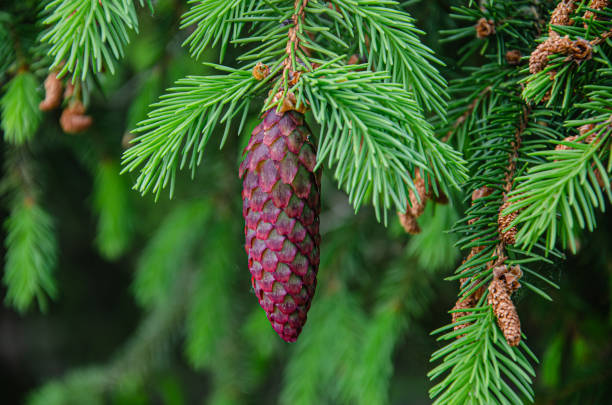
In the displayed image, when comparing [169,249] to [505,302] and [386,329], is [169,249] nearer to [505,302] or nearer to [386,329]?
[386,329]

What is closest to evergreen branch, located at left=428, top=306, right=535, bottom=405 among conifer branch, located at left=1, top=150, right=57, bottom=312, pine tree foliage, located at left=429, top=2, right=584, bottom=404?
pine tree foliage, located at left=429, top=2, right=584, bottom=404

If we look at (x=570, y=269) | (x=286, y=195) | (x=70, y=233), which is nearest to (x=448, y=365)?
(x=286, y=195)

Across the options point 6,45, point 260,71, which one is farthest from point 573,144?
point 6,45

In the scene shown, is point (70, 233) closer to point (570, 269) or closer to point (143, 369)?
point (143, 369)

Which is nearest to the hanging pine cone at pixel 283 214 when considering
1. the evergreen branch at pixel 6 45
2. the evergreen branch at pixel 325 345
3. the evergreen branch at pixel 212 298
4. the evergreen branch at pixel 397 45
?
the evergreen branch at pixel 397 45

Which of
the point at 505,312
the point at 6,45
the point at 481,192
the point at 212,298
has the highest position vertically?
the point at 6,45

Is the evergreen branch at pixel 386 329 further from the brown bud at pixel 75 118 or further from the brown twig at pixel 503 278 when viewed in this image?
the brown bud at pixel 75 118

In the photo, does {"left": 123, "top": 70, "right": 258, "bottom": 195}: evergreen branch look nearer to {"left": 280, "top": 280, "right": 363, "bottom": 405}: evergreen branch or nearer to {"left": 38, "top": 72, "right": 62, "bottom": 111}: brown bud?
{"left": 38, "top": 72, "right": 62, "bottom": 111}: brown bud
